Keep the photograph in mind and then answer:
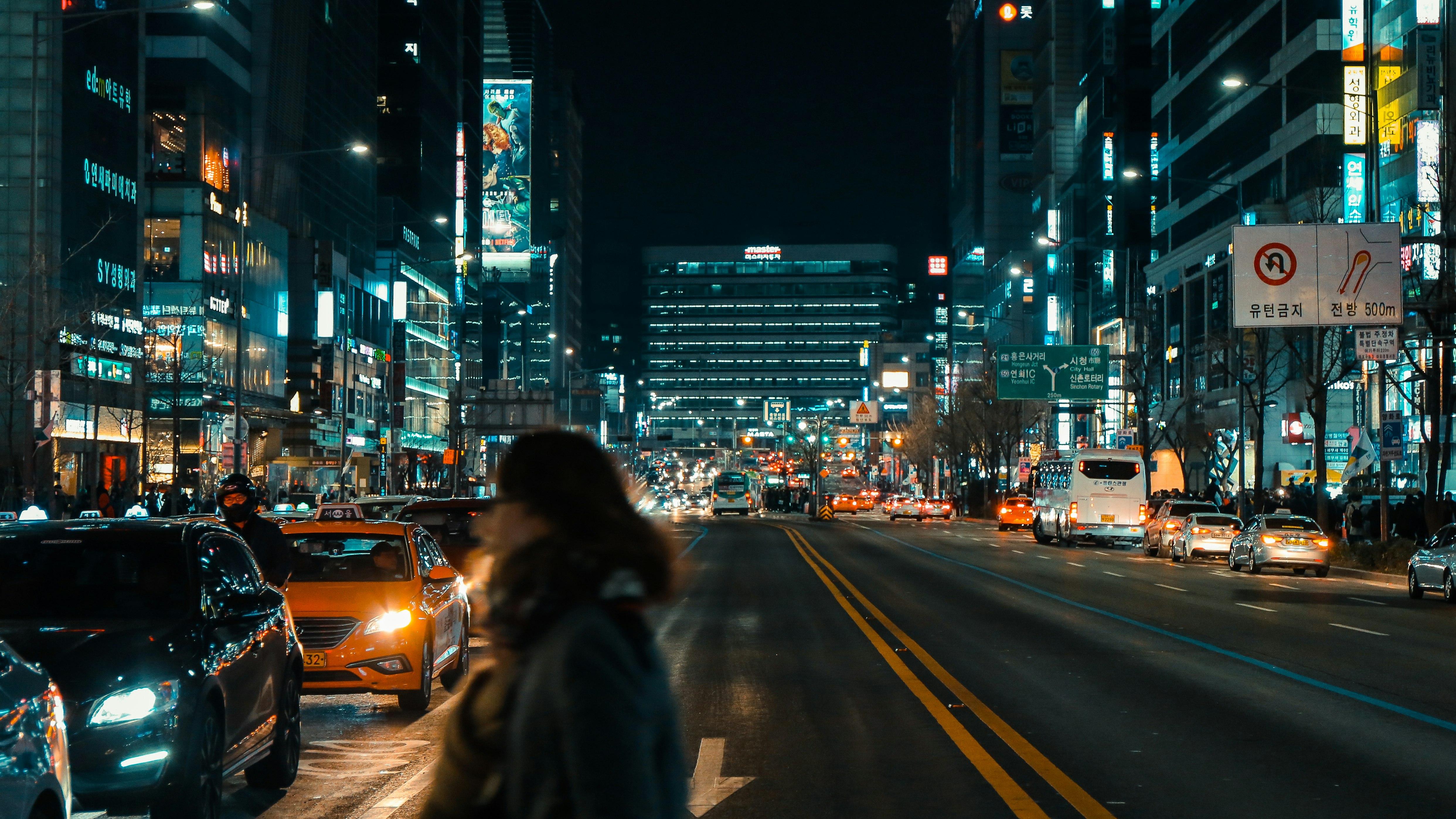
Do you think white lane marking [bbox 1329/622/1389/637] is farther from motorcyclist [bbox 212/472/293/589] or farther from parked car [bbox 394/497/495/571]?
motorcyclist [bbox 212/472/293/589]

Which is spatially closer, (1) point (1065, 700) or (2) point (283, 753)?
(2) point (283, 753)

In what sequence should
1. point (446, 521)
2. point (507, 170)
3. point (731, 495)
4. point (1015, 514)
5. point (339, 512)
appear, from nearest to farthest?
point (446, 521)
point (339, 512)
point (1015, 514)
point (731, 495)
point (507, 170)

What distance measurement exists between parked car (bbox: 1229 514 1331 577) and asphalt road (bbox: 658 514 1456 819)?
599 centimetres

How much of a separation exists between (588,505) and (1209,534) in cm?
4086

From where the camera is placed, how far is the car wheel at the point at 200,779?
7.59 metres

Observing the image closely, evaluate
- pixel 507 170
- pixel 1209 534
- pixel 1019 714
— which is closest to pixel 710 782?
pixel 1019 714

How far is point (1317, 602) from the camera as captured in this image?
25922 millimetres

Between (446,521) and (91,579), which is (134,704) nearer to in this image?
(91,579)

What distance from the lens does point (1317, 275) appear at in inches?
1299

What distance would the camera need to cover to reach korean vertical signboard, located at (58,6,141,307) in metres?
58.4

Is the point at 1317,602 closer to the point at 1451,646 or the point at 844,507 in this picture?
the point at 1451,646

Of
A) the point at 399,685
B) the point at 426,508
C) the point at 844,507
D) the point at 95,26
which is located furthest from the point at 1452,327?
the point at 844,507

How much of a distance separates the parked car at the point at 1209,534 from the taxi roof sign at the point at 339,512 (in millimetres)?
24161

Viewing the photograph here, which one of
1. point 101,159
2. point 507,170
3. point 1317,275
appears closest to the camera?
point 1317,275
